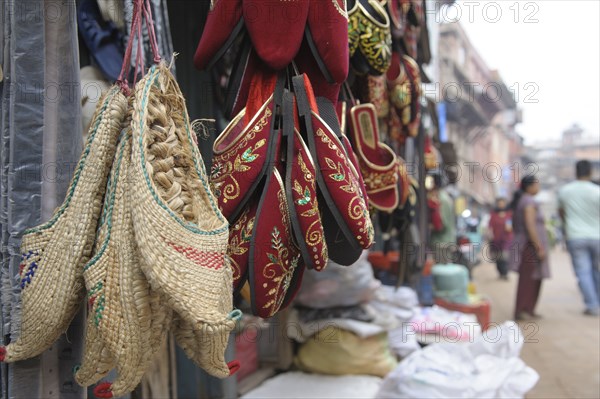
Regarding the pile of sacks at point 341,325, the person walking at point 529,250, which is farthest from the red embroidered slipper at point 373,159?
the person walking at point 529,250

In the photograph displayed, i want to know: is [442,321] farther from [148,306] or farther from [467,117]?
[467,117]

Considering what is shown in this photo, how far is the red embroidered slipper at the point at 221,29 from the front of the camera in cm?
123

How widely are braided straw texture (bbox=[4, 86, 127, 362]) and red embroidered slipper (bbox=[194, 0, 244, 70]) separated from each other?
0.37 m

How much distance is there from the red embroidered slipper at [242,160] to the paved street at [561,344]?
7.89 ft

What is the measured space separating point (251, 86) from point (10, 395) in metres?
0.91

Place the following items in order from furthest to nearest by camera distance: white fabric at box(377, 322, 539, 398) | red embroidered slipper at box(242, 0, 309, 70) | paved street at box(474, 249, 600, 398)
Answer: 1. paved street at box(474, 249, 600, 398)
2. white fabric at box(377, 322, 539, 398)
3. red embroidered slipper at box(242, 0, 309, 70)

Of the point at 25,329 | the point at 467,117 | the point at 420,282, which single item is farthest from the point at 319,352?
the point at 467,117

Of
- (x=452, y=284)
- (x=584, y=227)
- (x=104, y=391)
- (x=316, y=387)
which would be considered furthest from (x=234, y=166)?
(x=584, y=227)

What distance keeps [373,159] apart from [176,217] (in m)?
1.09

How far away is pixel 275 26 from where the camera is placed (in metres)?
1.22

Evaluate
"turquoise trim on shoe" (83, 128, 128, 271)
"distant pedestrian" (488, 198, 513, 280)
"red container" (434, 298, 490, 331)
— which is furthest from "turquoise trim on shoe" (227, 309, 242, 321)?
"distant pedestrian" (488, 198, 513, 280)

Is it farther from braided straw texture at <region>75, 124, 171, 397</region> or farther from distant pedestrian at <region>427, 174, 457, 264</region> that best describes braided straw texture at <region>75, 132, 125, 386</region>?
distant pedestrian at <region>427, 174, 457, 264</region>

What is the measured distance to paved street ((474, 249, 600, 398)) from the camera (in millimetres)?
2896

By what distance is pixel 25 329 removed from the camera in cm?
94
